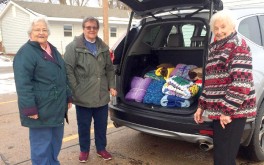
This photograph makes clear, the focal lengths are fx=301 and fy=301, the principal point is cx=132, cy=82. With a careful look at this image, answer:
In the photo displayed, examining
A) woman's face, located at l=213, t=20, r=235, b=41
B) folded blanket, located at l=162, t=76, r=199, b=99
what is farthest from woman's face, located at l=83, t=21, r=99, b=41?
woman's face, located at l=213, t=20, r=235, b=41

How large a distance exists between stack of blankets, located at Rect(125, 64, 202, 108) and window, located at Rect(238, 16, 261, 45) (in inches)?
30.6

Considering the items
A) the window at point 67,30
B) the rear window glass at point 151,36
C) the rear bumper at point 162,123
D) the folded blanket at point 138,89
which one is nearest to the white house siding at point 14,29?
the window at point 67,30

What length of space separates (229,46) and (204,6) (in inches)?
39.7

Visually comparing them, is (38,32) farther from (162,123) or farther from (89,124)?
(162,123)

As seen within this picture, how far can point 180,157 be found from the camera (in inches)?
153

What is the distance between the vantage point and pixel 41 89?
2859mm

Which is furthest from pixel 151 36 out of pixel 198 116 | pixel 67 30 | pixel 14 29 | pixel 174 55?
pixel 14 29

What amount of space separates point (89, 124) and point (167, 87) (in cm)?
108

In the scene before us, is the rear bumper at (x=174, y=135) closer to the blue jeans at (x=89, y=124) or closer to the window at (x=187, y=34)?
the blue jeans at (x=89, y=124)

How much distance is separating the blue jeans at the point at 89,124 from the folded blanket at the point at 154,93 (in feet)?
1.80

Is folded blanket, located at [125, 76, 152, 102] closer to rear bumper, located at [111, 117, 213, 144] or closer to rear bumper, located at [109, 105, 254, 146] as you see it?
rear bumper, located at [109, 105, 254, 146]

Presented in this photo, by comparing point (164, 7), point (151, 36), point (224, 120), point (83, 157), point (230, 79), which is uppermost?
point (164, 7)

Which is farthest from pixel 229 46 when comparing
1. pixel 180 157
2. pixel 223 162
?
pixel 180 157

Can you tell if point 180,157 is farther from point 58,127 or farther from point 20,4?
point 20,4
